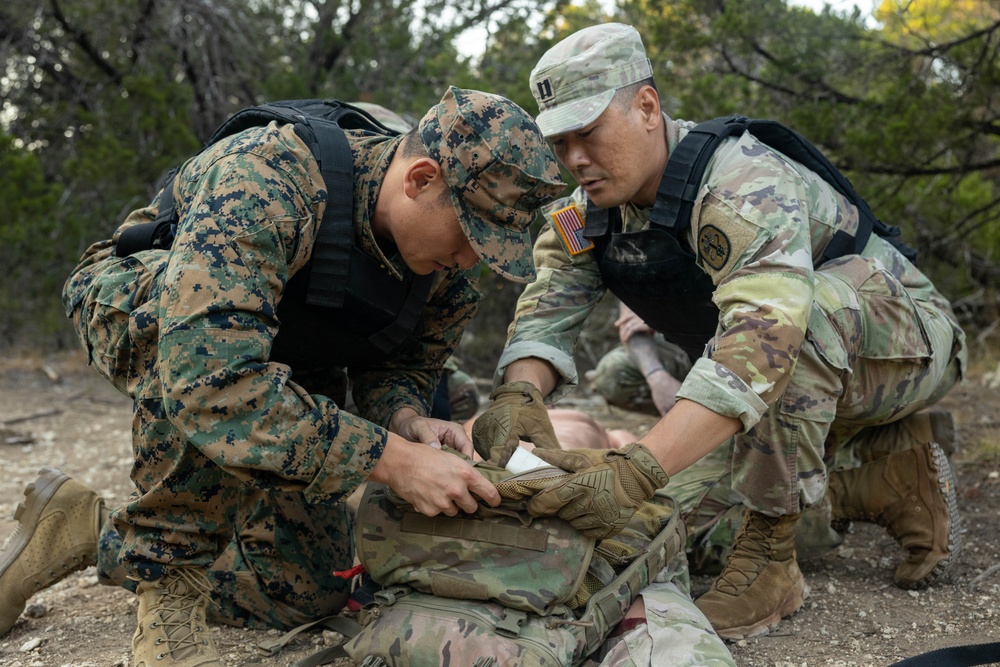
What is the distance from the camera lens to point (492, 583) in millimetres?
2070

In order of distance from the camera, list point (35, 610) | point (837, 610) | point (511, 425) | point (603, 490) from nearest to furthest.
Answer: point (603, 490) < point (511, 425) < point (837, 610) < point (35, 610)

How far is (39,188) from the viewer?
19.8ft

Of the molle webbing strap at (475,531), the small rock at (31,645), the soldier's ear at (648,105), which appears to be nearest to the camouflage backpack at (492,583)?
the molle webbing strap at (475,531)

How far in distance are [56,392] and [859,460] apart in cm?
514

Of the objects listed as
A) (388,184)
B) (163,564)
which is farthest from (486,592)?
(388,184)

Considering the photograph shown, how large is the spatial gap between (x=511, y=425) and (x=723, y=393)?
1.81 feet

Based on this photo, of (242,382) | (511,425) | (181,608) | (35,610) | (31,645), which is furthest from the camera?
(35,610)

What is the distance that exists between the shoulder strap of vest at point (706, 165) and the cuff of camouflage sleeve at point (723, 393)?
1.80 ft

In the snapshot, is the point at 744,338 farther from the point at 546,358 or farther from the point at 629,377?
the point at 629,377

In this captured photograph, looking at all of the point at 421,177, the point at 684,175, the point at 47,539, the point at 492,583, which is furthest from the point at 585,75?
the point at 47,539

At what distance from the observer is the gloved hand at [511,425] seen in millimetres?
2342

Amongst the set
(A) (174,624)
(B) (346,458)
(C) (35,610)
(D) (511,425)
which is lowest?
(C) (35,610)

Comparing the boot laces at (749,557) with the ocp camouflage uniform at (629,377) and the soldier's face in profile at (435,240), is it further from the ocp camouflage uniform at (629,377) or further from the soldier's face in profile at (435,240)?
the ocp camouflage uniform at (629,377)

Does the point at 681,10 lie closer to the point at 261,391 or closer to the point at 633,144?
the point at 633,144
